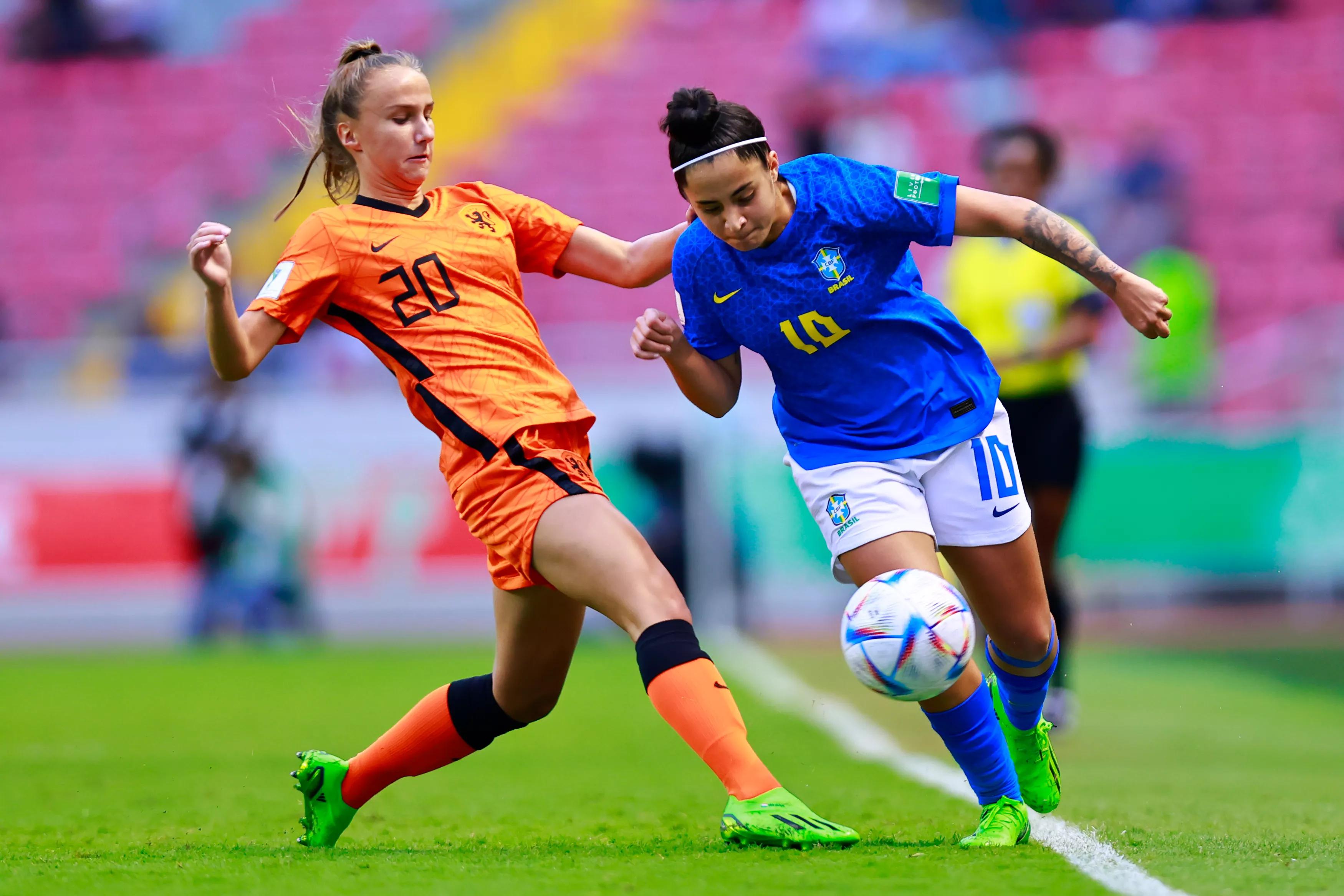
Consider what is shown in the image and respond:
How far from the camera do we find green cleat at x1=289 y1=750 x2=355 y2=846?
467cm

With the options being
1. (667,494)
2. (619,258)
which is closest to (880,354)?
(619,258)

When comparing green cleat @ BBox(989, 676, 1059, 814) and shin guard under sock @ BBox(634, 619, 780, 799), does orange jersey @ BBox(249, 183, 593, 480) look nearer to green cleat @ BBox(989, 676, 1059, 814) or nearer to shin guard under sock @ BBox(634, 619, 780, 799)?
shin guard under sock @ BBox(634, 619, 780, 799)

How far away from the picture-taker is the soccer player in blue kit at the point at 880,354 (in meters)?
4.23

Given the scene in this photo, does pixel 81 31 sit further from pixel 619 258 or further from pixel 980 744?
pixel 980 744

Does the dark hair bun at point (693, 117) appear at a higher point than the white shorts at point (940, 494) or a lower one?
higher

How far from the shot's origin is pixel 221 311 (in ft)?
13.4

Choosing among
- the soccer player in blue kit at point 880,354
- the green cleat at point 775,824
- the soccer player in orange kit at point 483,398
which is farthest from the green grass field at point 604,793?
the soccer player in blue kit at point 880,354

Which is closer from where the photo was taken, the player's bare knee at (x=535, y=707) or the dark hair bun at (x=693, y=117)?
the dark hair bun at (x=693, y=117)

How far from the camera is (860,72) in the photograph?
18719 mm

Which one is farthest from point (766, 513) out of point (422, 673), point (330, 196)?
point (330, 196)

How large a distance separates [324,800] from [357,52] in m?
2.17

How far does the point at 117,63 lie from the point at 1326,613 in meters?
15.4

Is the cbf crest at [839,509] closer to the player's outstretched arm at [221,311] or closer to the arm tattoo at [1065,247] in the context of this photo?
the arm tattoo at [1065,247]

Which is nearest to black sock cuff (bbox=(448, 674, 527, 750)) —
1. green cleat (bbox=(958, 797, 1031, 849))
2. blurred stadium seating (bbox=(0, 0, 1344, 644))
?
Result: green cleat (bbox=(958, 797, 1031, 849))
